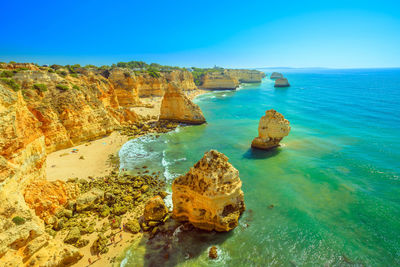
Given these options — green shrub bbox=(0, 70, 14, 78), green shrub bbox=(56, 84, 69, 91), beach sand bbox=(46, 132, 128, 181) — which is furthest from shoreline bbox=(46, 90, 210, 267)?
green shrub bbox=(0, 70, 14, 78)

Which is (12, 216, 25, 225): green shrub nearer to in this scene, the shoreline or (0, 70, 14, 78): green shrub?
the shoreline

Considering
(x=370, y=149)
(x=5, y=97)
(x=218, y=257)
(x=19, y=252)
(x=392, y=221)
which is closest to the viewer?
(x=19, y=252)

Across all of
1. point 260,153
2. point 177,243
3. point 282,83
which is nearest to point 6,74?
point 177,243

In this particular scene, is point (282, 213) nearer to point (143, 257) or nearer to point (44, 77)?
point (143, 257)

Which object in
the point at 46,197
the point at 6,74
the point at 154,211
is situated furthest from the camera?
the point at 6,74

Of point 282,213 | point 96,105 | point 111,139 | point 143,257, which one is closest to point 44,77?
point 96,105

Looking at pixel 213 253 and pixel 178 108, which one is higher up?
pixel 178 108

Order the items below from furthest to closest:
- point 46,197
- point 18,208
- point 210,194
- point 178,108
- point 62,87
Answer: point 178,108, point 62,87, point 46,197, point 210,194, point 18,208

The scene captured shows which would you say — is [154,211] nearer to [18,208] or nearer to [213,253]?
[213,253]
